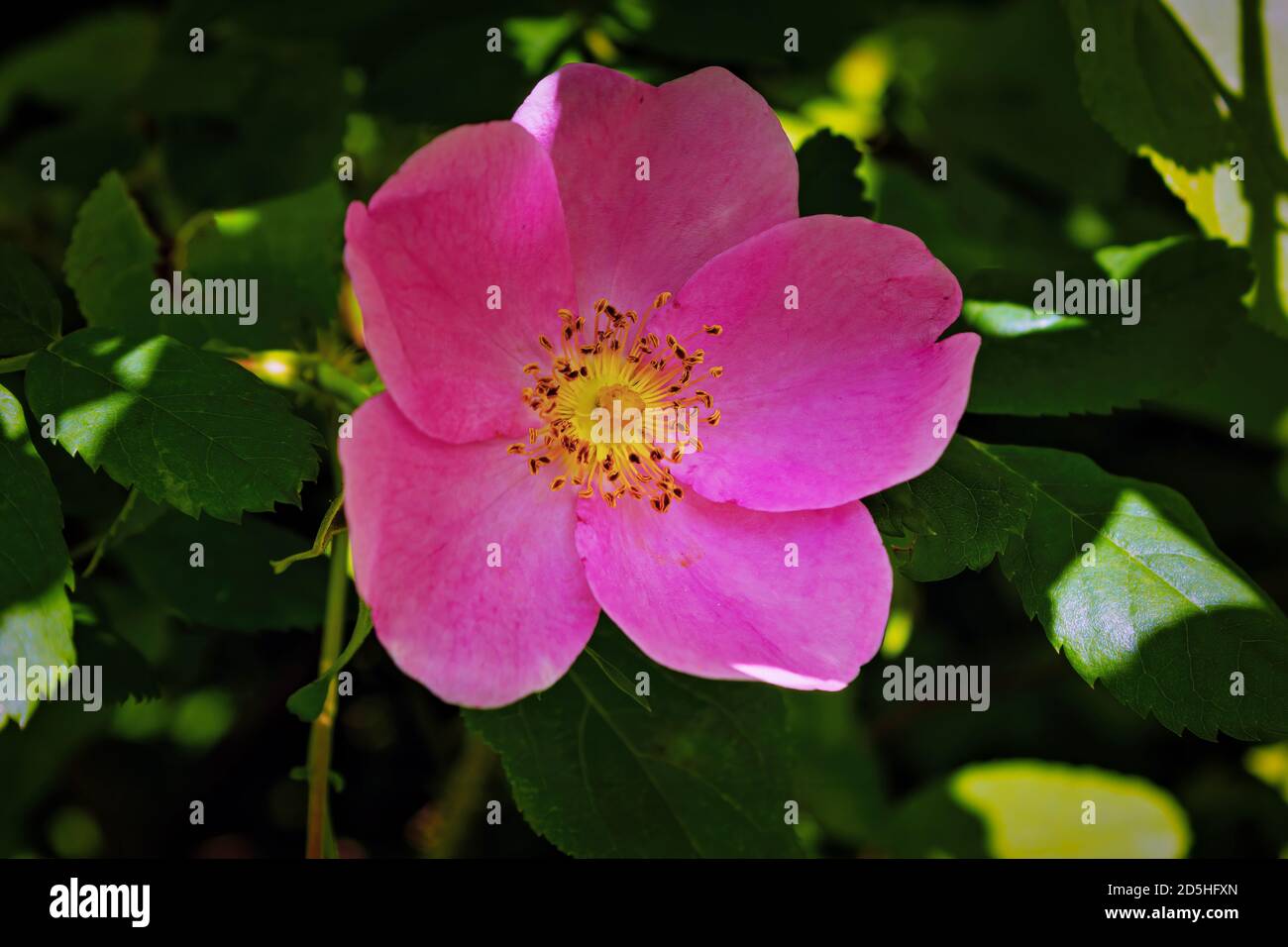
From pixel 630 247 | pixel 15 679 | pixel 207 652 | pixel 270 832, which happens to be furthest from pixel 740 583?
pixel 270 832

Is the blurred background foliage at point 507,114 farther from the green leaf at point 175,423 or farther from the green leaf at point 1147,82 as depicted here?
the green leaf at point 175,423

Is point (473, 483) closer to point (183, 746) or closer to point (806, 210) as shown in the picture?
point (806, 210)

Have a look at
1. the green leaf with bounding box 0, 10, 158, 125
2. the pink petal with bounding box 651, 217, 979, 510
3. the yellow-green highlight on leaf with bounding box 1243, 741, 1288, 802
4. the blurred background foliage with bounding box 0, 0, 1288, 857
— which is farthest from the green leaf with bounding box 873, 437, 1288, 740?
the green leaf with bounding box 0, 10, 158, 125

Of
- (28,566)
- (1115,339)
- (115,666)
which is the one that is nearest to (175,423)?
(28,566)

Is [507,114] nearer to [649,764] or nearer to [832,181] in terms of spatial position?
[832,181]

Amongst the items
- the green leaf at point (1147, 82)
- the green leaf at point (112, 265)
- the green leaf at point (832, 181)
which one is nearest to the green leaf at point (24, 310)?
the green leaf at point (112, 265)

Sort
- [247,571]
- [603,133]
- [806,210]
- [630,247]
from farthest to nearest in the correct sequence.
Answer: [247,571] → [806,210] → [630,247] → [603,133]

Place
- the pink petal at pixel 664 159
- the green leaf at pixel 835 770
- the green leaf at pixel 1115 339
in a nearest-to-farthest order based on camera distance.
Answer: the pink petal at pixel 664 159 < the green leaf at pixel 1115 339 < the green leaf at pixel 835 770
